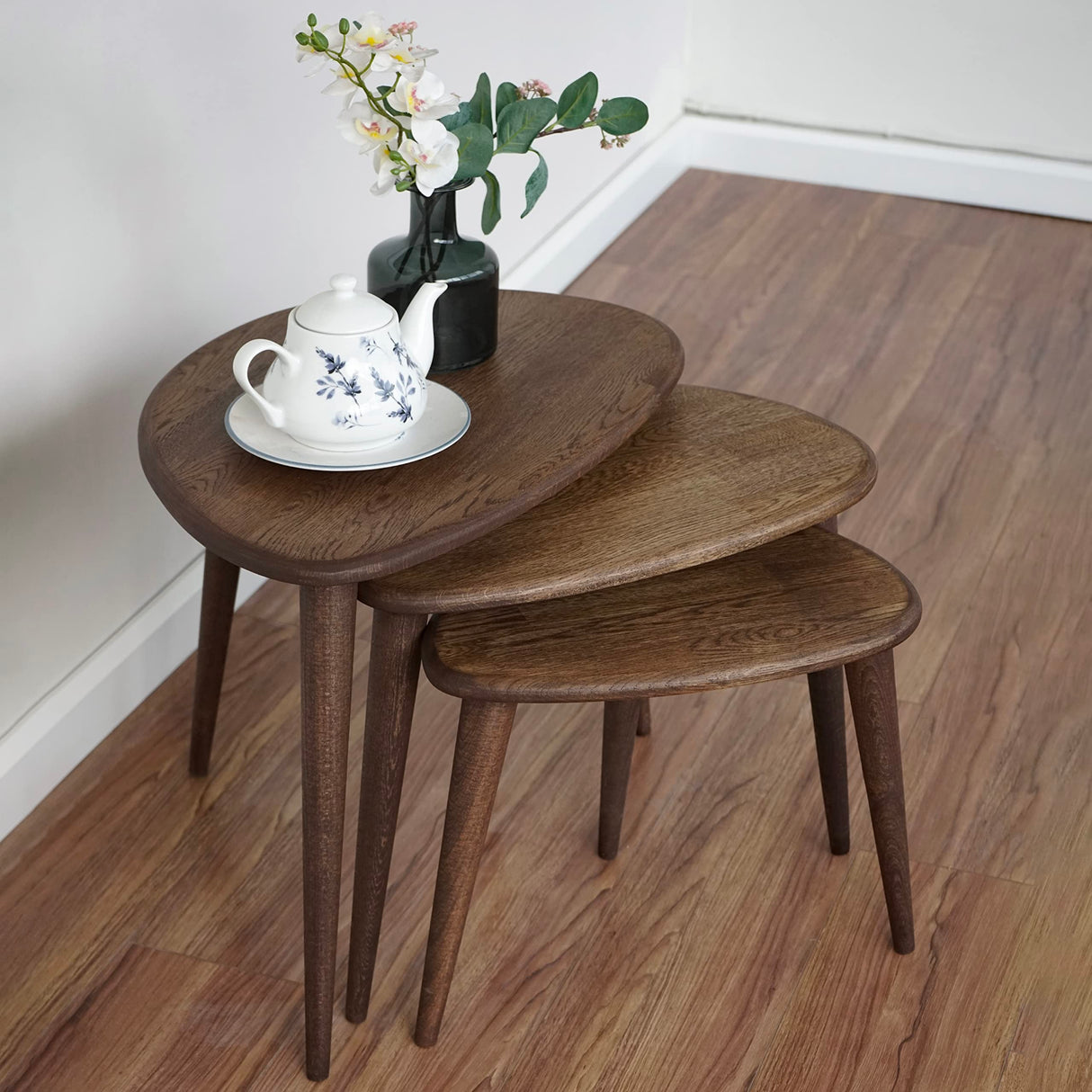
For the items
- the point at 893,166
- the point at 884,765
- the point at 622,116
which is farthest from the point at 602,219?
the point at 884,765

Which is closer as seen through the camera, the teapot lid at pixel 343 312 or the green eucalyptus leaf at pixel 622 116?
the teapot lid at pixel 343 312

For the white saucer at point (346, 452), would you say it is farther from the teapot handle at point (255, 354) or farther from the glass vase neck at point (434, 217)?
the glass vase neck at point (434, 217)

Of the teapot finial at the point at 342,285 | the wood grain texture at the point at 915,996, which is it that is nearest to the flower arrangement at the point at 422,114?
the teapot finial at the point at 342,285

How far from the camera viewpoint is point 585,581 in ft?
3.84

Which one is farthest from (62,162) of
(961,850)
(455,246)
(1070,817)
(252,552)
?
(1070,817)

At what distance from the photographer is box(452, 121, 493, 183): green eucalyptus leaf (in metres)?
1.27

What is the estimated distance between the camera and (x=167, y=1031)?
1.38 metres

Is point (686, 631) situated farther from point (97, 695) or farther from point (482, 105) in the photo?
point (97, 695)

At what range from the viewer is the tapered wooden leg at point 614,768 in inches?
58.6

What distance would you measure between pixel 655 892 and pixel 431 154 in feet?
2.74

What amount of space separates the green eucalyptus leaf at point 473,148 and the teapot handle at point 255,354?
0.81 ft

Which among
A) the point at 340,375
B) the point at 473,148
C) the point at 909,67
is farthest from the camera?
the point at 909,67

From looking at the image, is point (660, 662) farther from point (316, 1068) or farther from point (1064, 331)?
point (1064, 331)

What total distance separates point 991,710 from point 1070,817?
0.20 meters
